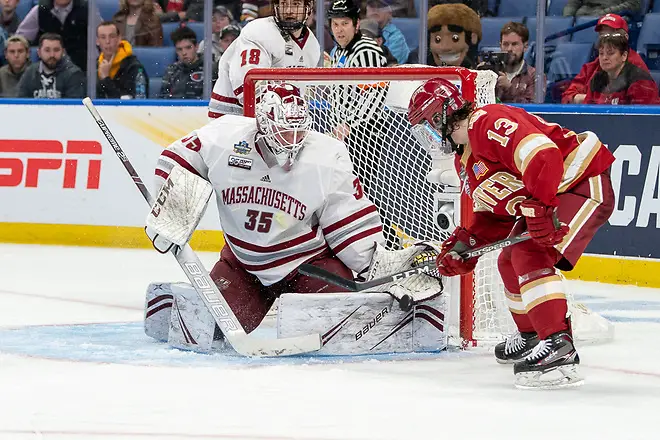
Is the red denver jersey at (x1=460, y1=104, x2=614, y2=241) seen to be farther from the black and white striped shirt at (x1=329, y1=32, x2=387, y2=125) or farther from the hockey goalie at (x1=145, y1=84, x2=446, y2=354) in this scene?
the black and white striped shirt at (x1=329, y1=32, x2=387, y2=125)

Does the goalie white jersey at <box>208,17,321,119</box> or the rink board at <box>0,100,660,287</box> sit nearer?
the goalie white jersey at <box>208,17,321,119</box>

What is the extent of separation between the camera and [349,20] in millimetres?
5844

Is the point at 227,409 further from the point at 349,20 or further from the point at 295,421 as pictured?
the point at 349,20

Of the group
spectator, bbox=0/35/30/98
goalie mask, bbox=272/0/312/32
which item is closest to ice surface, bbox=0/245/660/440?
goalie mask, bbox=272/0/312/32

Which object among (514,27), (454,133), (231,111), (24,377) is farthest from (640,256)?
(24,377)

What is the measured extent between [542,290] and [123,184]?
4157 mm

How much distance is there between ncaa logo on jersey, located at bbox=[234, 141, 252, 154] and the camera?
4164mm

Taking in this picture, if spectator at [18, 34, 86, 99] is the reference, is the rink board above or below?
below

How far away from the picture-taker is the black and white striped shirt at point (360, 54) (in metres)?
5.80

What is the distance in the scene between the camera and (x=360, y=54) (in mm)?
5820

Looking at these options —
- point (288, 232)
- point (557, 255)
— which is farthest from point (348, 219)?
point (557, 255)

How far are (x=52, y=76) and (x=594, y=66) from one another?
3037 millimetres

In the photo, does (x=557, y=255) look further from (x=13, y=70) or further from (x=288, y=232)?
(x=13, y=70)

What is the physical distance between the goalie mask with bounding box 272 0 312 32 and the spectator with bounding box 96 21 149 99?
7.91 feet
